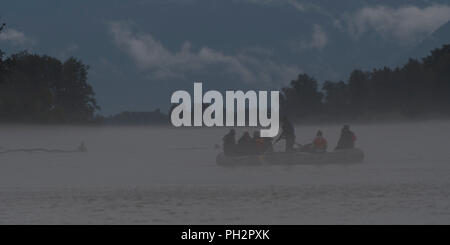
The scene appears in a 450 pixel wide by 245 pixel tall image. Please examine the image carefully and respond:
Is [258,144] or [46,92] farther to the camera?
[46,92]

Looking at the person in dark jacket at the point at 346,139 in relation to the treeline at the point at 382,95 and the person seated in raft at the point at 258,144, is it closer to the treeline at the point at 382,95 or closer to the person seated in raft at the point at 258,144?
the person seated in raft at the point at 258,144

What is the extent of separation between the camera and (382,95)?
144500 mm

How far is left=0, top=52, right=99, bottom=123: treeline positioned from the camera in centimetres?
10769

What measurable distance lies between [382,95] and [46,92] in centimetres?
5983

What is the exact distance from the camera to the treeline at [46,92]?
108 meters

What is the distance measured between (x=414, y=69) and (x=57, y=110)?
59.4 metres

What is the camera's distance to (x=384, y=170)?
41906 millimetres

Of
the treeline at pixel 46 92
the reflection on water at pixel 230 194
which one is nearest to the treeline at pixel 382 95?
the treeline at pixel 46 92

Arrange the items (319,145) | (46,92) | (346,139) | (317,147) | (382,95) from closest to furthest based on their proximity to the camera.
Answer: (317,147)
(319,145)
(346,139)
(46,92)
(382,95)

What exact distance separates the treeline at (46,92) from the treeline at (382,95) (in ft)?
160

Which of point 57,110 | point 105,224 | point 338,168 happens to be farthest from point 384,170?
point 57,110

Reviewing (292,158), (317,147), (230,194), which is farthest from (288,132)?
(230,194)

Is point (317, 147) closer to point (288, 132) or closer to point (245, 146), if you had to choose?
point (288, 132)
